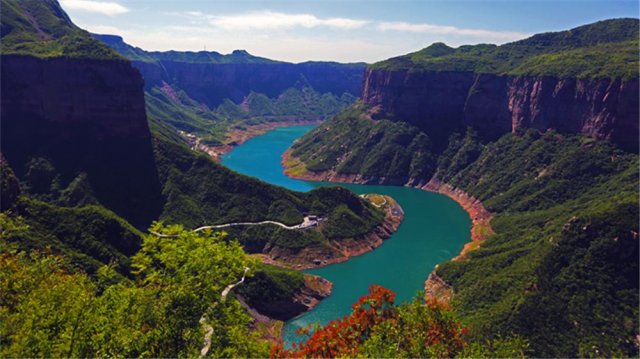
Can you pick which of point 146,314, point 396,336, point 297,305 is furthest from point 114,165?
point 396,336

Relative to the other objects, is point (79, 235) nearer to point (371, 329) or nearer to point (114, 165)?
point (114, 165)

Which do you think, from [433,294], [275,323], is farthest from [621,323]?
[275,323]

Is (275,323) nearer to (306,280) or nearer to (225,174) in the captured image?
(306,280)

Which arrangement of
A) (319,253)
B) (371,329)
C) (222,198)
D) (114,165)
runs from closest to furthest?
1. (371,329)
2. (319,253)
3. (114,165)
4. (222,198)

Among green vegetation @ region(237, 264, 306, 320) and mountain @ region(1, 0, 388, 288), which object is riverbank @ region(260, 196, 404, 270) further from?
green vegetation @ region(237, 264, 306, 320)

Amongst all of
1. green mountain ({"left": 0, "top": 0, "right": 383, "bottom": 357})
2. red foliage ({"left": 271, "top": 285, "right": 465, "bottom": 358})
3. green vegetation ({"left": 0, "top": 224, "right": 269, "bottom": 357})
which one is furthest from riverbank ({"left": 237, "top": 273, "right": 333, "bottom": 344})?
green vegetation ({"left": 0, "top": 224, "right": 269, "bottom": 357})

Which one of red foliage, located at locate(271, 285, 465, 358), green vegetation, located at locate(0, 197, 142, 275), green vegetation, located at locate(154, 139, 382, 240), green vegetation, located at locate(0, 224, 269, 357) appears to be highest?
green vegetation, located at locate(0, 224, 269, 357)
